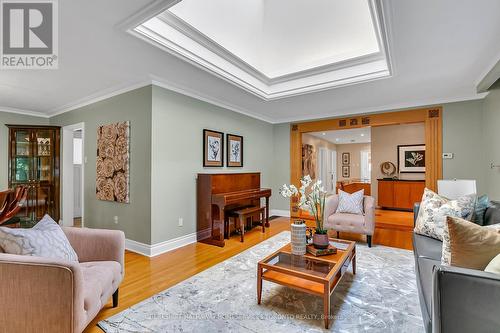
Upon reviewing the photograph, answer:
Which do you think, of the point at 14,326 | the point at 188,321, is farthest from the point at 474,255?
the point at 14,326

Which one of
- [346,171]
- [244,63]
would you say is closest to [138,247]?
[244,63]

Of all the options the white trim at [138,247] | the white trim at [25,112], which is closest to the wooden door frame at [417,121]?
the white trim at [138,247]

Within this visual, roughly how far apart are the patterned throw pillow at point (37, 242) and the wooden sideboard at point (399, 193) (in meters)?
7.50

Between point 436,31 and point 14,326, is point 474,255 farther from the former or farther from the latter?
point 14,326

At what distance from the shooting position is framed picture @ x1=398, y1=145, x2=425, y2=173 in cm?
692

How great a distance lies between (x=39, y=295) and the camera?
139 cm

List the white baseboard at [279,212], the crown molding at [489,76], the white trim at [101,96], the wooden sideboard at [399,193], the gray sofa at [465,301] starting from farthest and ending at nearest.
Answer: the wooden sideboard at [399,193] < the white baseboard at [279,212] < the white trim at [101,96] < the crown molding at [489,76] < the gray sofa at [465,301]

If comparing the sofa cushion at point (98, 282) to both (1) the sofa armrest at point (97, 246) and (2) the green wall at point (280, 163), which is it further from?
(2) the green wall at point (280, 163)

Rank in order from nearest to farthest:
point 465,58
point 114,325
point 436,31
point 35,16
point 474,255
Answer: point 474,255, point 114,325, point 35,16, point 436,31, point 465,58

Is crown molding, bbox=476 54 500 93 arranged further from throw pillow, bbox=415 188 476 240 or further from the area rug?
the area rug

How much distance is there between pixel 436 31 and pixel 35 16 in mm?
3643

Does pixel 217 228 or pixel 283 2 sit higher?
pixel 283 2

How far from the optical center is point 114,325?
1.84m

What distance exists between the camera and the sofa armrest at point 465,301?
41.6 inches
